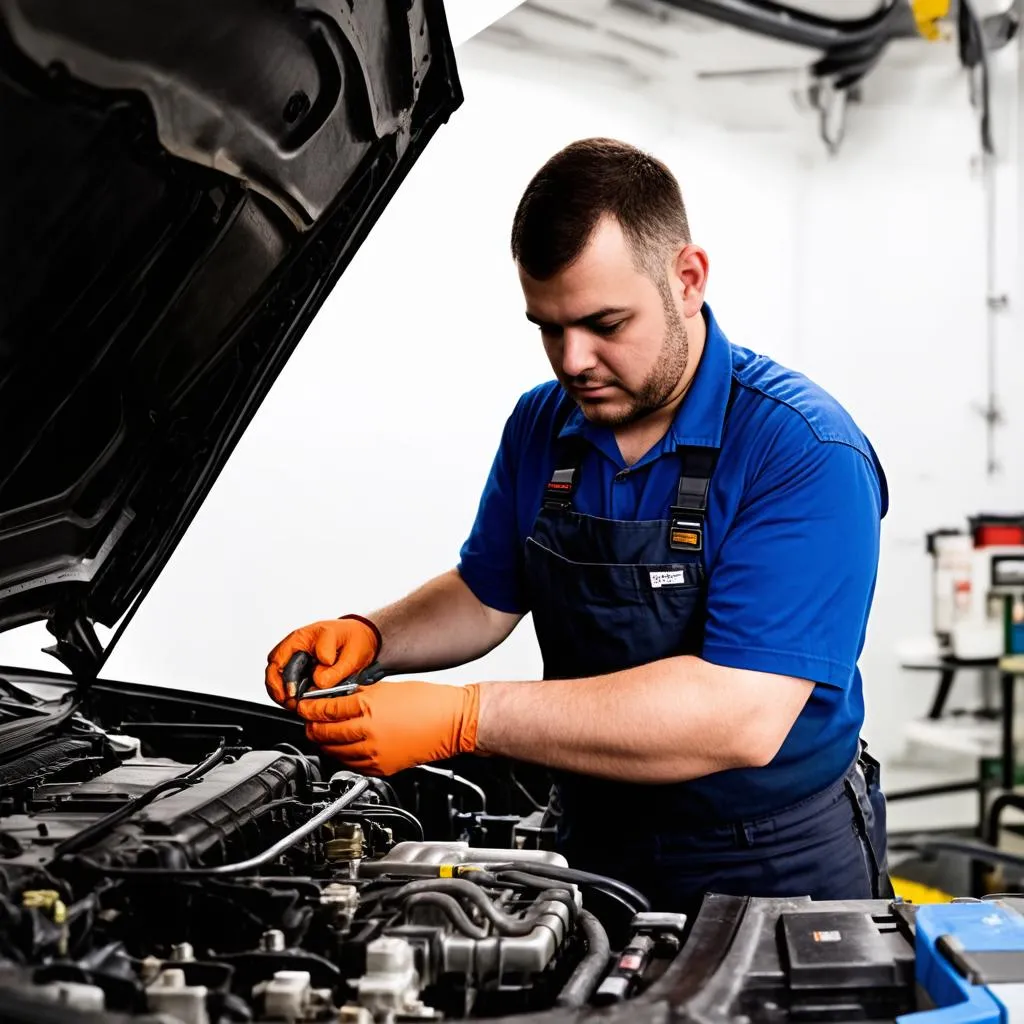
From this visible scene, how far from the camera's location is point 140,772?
181 centimetres

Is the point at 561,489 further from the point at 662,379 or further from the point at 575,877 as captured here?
the point at 575,877

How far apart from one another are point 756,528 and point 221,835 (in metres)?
0.83

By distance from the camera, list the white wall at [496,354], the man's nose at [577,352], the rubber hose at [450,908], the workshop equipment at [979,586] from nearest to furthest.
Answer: the rubber hose at [450,908]
the man's nose at [577,352]
the white wall at [496,354]
the workshop equipment at [979,586]

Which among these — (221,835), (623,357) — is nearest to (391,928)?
(221,835)

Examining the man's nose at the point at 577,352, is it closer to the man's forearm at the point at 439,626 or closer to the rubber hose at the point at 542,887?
the man's forearm at the point at 439,626

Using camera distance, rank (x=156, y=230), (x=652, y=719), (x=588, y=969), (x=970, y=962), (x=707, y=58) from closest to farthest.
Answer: (x=970, y=962), (x=588, y=969), (x=156, y=230), (x=652, y=719), (x=707, y=58)

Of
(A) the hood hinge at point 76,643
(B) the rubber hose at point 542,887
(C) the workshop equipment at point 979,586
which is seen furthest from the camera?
(C) the workshop equipment at point 979,586

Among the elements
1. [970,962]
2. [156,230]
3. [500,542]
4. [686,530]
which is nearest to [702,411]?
[686,530]

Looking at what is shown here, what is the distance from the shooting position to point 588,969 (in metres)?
1.32

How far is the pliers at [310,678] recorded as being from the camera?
179cm

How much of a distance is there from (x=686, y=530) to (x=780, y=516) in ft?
0.44

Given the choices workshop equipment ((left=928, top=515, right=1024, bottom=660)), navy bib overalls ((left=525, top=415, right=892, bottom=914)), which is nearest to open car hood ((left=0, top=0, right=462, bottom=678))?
navy bib overalls ((left=525, top=415, right=892, bottom=914))

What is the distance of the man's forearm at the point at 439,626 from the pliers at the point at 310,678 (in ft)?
0.69

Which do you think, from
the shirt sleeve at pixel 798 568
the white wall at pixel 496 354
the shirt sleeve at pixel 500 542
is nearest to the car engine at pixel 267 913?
the shirt sleeve at pixel 798 568
